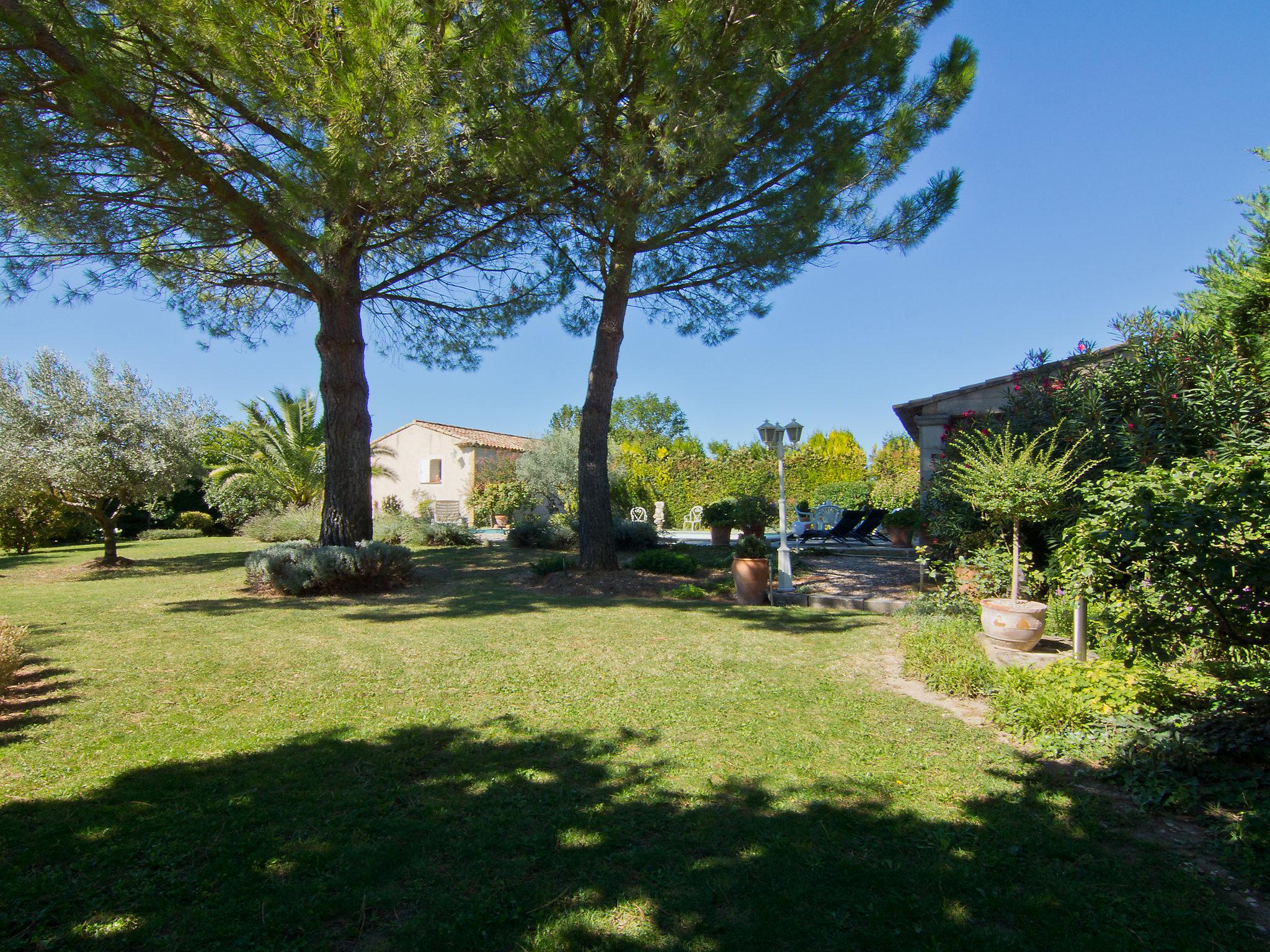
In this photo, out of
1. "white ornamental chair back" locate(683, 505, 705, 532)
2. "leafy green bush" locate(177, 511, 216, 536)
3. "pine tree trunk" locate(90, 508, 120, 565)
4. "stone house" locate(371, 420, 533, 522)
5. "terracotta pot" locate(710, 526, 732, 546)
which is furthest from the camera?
"stone house" locate(371, 420, 533, 522)

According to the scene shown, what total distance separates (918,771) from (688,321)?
966cm

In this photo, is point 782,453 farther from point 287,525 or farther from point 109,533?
point 287,525

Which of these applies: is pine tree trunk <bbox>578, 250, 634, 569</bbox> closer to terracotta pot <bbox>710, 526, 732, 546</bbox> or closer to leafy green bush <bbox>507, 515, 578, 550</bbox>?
leafy green bush <bbox>507, 515, 578, 550</bbox>

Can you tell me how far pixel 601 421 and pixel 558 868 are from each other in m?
8.67

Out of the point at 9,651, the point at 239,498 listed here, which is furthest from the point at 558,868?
the point at 239,498

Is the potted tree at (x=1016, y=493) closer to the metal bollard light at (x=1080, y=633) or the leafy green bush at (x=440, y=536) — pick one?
the metal bollard light at (x=1080, y=633)

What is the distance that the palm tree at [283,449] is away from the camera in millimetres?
21422

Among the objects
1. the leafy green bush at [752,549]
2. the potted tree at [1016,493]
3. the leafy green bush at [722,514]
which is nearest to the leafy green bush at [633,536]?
the leafy green bush at [722,514]

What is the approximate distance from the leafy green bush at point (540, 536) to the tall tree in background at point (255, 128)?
782 centimetres

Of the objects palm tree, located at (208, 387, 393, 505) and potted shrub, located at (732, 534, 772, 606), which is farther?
palm tree, located at (208, 387, 393, 505)

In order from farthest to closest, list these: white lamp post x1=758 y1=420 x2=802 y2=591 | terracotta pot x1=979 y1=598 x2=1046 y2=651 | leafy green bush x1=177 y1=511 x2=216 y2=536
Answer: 1. leafy green bush x1=177 y1=511 x2=216 y2=536
2. white lamp post x1=758 y1=420 x2=802 y2=591
3. terracotta pot x1=979 y1=598 x2=1046 y2=651

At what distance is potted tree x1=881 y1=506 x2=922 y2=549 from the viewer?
52.1 feet

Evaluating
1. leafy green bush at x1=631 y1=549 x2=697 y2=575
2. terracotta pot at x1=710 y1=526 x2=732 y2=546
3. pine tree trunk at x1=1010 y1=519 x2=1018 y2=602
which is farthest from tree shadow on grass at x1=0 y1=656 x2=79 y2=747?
terracotta pot at x1=710 y1=526 x2=732 y2=546

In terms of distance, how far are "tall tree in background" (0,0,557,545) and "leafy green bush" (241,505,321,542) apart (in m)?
8.95
